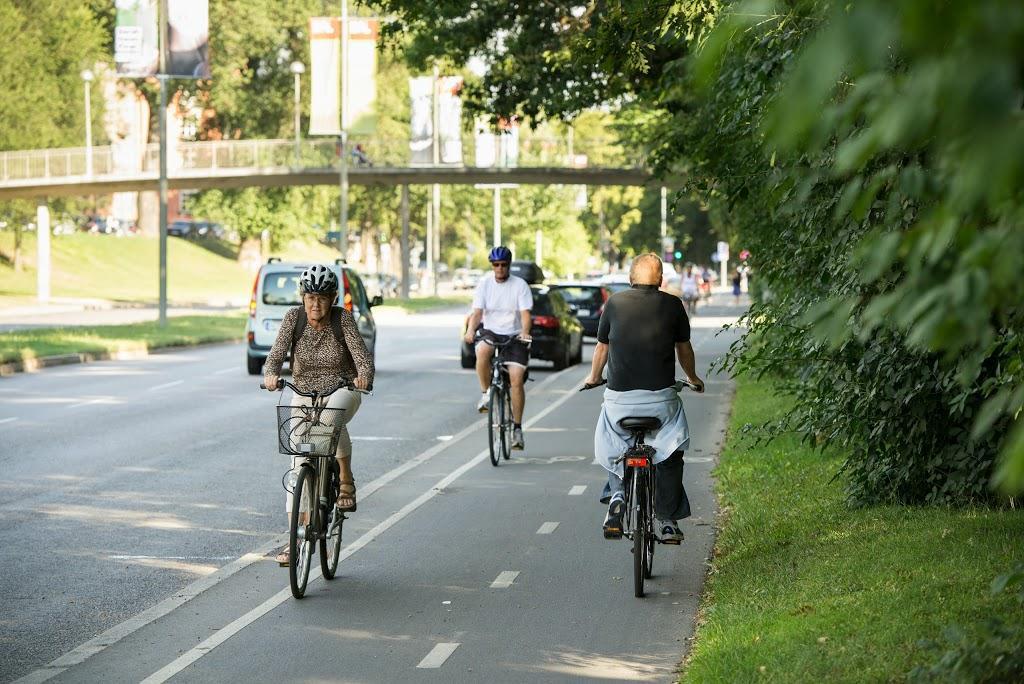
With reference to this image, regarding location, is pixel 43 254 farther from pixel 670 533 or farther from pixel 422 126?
pixel 670 533

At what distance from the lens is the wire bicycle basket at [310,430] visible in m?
8.50

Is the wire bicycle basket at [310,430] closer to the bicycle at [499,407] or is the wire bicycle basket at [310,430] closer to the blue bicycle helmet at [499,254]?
the bicycle at [499,407]

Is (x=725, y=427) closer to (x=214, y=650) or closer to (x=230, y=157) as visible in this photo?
(x=214, y=650)

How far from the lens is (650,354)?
8547mm

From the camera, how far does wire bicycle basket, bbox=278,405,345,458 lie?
8.50 m

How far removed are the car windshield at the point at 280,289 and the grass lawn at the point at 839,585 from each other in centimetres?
1687

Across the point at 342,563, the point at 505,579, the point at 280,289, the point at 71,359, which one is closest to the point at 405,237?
the point at 71,359

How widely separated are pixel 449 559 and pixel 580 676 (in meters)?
3.05

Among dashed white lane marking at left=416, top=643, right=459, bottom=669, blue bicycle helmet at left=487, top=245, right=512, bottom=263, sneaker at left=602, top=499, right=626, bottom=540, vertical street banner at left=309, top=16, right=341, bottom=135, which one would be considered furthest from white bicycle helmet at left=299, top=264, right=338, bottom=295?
vertical street banner at left=309, top=16, right=341, bottom=135

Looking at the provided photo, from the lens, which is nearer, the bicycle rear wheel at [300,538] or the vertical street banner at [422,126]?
the bicycle rear wheel at [300,538]

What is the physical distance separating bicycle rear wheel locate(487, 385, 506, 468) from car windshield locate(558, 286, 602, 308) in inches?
931

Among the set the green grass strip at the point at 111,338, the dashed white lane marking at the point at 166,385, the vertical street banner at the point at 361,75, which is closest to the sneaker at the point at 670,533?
the dashed white lane marking at the point at 166,385

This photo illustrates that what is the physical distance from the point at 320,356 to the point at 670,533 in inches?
85.3

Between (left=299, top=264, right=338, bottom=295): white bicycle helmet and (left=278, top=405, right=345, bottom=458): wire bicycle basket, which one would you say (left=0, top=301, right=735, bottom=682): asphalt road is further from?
(left=299, top=264, right=338, bottom=295): white bicycle helmet
